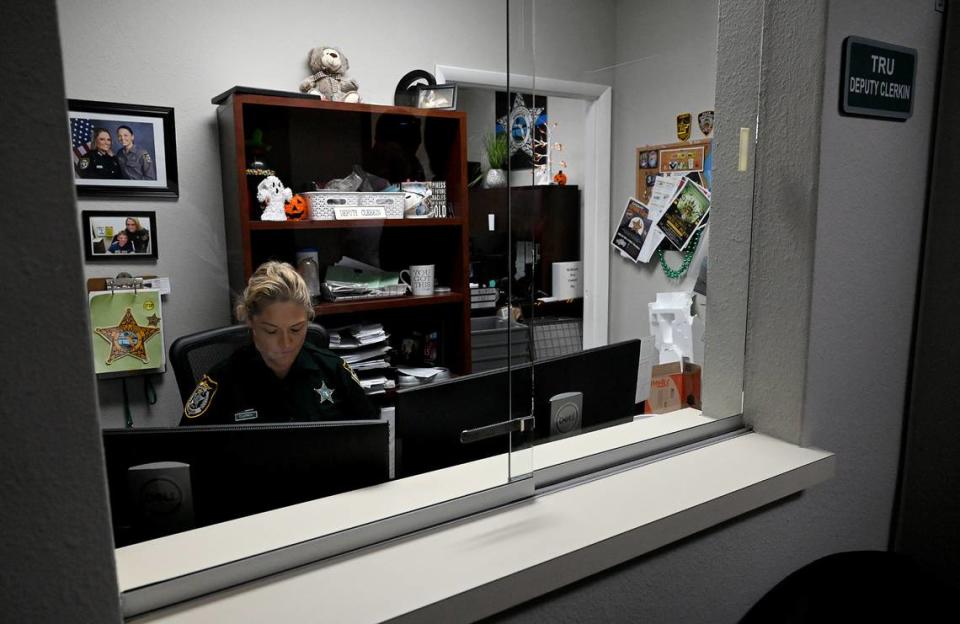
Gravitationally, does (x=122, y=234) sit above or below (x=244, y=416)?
above

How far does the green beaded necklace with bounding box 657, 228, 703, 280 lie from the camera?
156 cm

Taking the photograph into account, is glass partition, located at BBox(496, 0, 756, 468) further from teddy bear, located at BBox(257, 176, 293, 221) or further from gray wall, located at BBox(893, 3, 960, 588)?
teddy bear, located at BBox(257, 176, 293, 221)

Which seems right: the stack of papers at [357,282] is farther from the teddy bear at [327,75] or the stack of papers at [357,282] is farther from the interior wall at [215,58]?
the teddy bear at [327,75]

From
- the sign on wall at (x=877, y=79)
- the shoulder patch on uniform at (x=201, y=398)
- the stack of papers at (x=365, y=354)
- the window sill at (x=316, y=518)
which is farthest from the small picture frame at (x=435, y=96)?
the window sill at (x=316, y=518)

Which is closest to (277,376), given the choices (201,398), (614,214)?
(201,398)

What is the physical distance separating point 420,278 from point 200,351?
3.08ft

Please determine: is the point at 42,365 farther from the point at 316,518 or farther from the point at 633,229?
the point at 633,229

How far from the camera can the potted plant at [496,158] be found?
1711 millimetres

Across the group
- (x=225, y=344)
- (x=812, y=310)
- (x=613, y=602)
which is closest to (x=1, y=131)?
(x=613, y=602)

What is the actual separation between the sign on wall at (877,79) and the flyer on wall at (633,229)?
2.03ft

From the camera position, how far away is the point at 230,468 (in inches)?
37.1

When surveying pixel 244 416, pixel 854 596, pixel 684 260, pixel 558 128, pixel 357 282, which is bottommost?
pixel 854 596

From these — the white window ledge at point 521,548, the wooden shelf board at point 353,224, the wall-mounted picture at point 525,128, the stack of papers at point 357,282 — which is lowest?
the white window ledge at point 521,548

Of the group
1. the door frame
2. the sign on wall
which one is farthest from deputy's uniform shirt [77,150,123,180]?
the sign on wall
